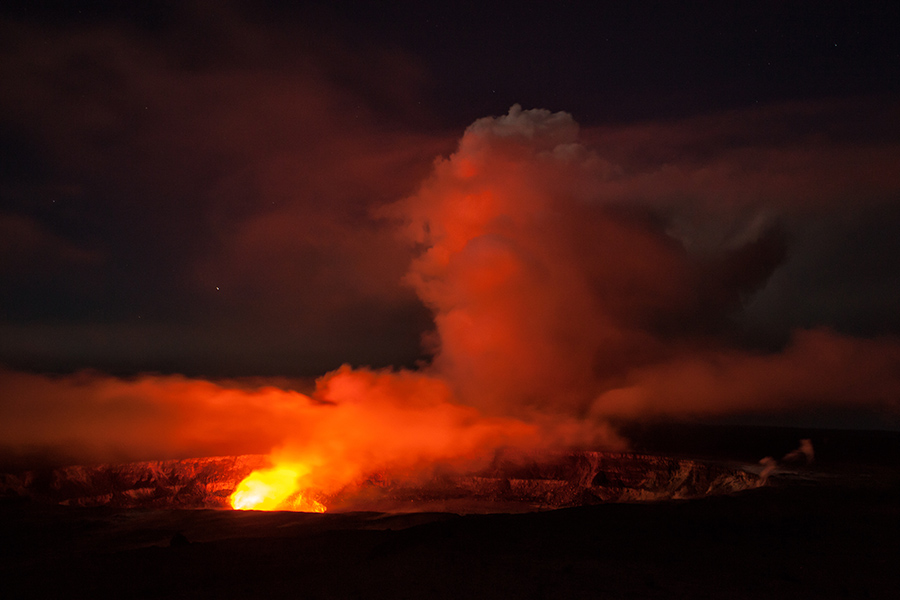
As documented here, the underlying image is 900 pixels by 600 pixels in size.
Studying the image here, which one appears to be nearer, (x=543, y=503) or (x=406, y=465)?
(x=543, y=503)

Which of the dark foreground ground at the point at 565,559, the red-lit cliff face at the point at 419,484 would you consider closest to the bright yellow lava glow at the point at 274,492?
the red-lit cliff face at the point at 419,484

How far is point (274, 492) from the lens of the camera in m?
102

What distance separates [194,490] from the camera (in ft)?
323

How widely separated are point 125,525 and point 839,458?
7377cm

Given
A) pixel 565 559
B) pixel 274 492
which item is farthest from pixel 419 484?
pixel 565 559

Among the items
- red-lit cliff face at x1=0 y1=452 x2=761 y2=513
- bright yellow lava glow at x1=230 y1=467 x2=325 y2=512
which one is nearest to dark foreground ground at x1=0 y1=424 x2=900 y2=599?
red-lit cliff face at x1=0 y1=452 x2=761 y2=513

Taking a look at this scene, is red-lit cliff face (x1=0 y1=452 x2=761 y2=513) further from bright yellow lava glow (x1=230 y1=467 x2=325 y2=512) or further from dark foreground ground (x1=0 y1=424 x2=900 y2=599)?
dark foreground ground (x1=0 y1=424 x2=900 y2=599)

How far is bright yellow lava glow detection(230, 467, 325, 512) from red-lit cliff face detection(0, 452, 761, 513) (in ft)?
4.60

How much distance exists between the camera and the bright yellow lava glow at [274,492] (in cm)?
9606

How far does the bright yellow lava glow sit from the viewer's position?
96062 millimetres

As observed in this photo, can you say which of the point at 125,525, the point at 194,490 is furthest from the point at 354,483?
the point at 125,525

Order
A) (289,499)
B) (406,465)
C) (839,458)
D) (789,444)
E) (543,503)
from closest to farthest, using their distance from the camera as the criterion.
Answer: (839,458), (789,444), (543,503), (289,499), (406,465)

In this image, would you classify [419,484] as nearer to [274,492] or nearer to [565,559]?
[274,492]

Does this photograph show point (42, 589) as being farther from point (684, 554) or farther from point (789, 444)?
point (789, 444)
